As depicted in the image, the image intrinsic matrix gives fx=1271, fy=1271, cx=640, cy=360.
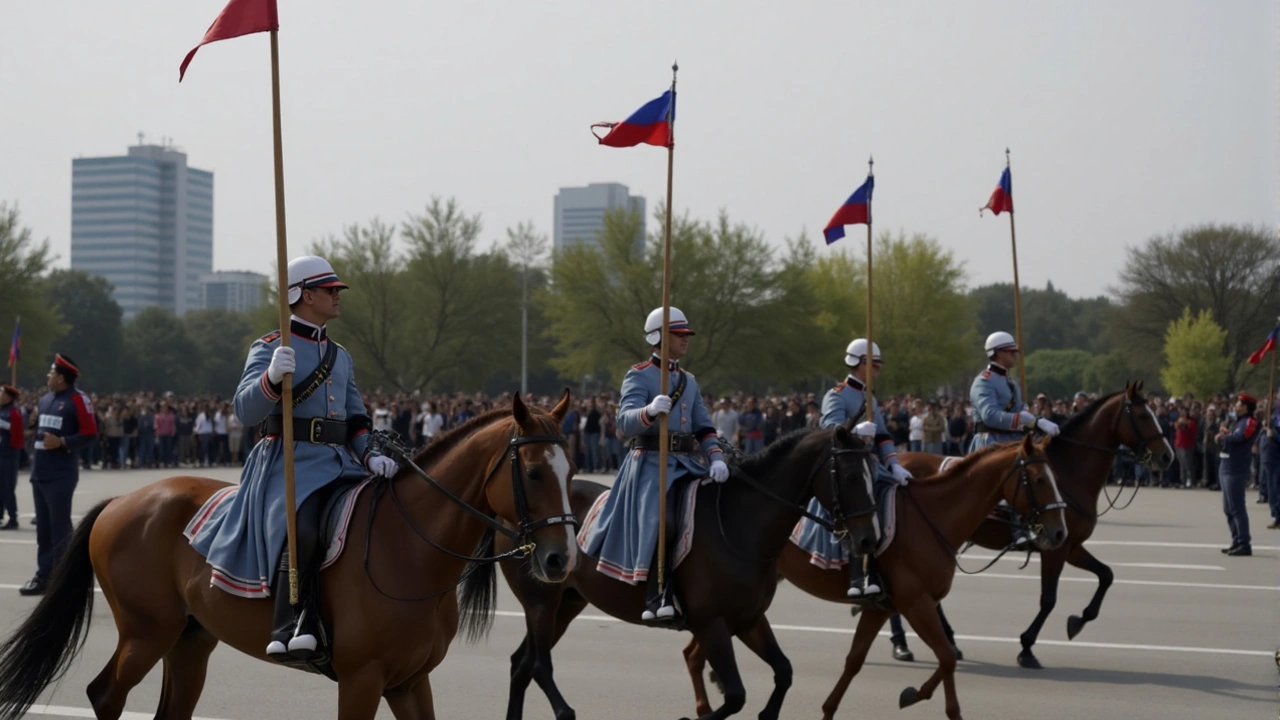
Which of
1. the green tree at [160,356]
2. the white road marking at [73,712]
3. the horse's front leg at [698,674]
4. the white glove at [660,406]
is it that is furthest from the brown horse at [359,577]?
the green tree at [160,356]

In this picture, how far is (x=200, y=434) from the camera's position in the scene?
37.6 meters

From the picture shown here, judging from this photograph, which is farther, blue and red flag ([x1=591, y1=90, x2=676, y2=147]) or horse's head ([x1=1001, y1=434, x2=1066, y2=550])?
horse's head ([x1=1001, y1=434, x2=1066, y2=550])

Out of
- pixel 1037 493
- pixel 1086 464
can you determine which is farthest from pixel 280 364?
pixel 1086 464

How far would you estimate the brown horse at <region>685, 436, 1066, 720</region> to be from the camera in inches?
329

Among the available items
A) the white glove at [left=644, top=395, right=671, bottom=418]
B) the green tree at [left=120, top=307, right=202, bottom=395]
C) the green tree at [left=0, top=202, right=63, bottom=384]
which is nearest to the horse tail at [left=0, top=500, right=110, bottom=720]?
the white glove at [left=644, top=395, right=671, bottom=418]

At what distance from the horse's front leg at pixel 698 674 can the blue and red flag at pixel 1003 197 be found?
8304mm

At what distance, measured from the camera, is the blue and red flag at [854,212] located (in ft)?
37.1

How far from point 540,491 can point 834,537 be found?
13.3 ft

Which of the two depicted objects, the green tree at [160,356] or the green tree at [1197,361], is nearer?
the green tree at [1197,361]

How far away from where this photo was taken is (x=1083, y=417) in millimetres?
12109

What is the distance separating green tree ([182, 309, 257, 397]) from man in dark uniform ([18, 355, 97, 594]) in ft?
258

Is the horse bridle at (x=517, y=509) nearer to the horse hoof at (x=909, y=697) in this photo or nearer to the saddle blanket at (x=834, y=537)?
the horse hoof at (x=909, y=697)

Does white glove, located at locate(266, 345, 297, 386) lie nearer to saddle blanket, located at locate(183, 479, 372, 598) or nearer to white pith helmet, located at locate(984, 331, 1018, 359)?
saddle blanket, located at locate(183, 479, 372, 598)

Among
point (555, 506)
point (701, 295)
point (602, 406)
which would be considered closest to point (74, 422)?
point (555, 506)
